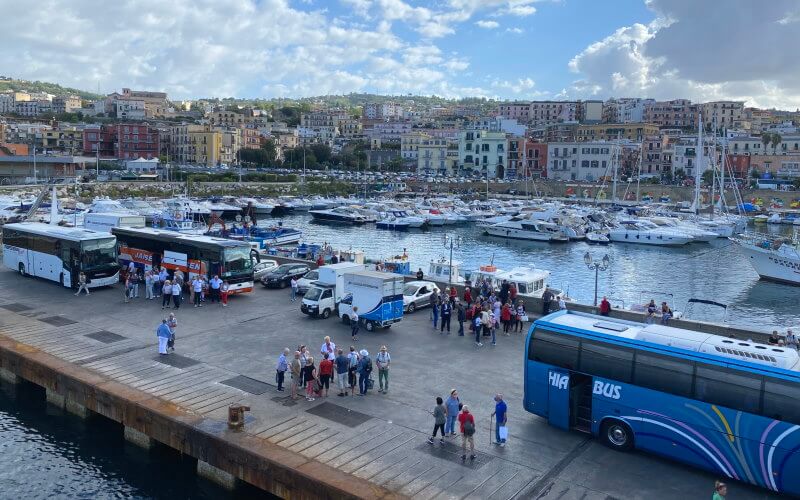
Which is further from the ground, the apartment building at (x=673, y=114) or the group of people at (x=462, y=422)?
the apartment building at (x=673, y=114)

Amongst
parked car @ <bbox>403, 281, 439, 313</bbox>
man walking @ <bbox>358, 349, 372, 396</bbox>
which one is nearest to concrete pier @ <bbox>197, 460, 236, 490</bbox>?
man walking @ <bbox>358, 349, 372, 396</bbox>

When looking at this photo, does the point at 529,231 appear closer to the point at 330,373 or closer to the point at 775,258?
the point at 775,258

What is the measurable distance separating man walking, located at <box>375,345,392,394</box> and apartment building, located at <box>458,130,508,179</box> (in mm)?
104419

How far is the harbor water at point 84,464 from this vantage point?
39.0ft

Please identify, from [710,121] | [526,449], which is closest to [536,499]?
[526,449]

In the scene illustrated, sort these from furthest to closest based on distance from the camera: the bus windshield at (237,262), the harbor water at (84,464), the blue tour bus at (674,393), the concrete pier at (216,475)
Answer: the bus windshield at (237,262)
the harbor water at (84,464)
the concrete pier at (216,475)
the blue tour bus at (674,393)

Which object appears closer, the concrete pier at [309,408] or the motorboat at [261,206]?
the concrete pier at [309,408]

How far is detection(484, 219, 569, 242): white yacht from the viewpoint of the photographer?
5962cm

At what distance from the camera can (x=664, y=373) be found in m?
10.7

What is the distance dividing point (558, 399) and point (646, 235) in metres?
50.9

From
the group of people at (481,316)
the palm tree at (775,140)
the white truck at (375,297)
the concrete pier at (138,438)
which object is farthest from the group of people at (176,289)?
the palm tree at (775,140)

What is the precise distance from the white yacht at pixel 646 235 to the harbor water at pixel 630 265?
617 mm

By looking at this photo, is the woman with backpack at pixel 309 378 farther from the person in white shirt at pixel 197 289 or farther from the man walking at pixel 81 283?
the man walking at pixel 81 283

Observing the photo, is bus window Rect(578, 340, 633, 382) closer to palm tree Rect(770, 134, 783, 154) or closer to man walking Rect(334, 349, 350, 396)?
man walking Rect(334, 349, 350, 396)
